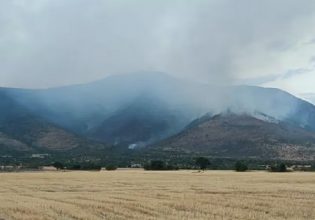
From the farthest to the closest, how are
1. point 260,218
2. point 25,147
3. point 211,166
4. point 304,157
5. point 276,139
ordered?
point 25,147, point 276,139, point 304,157, point 211,166, point 260,218

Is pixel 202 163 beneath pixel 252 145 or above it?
beneath

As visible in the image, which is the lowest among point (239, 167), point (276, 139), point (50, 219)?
point (50, 219)

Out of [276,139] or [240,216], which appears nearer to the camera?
[240,216]

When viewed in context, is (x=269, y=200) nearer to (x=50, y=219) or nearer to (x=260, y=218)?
(x=260, y=218)

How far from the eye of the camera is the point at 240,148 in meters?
183

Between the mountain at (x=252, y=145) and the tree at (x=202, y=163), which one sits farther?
the mountain at (x=252, y=145)

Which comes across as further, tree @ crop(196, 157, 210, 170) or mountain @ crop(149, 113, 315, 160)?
mountain @ crop(149, 113, 315, 160)

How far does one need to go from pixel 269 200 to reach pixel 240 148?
152 m

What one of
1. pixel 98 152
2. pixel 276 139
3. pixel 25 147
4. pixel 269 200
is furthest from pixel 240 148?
pixel 269 200

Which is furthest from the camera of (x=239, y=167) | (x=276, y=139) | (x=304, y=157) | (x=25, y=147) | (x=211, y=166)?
(x=25, y=147)

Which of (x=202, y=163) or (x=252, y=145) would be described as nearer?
(x=202, y=163)

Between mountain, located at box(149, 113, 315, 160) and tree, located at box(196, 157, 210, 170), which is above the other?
mountain, located at box(149, 113, 315, 160)

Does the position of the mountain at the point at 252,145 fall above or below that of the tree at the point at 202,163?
above

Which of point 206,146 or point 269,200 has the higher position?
point 206,146
